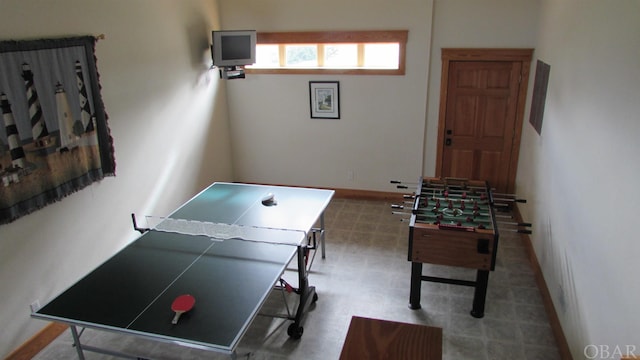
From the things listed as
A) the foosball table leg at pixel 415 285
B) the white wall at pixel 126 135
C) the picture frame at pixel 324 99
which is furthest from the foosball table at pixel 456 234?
the white wall at pixel 126 135

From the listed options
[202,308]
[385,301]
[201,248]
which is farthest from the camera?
[385,301]

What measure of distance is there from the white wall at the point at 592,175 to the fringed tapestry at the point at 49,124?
3807 mm

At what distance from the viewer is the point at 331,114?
6.09 metres

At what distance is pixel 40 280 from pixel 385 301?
9.11 feet

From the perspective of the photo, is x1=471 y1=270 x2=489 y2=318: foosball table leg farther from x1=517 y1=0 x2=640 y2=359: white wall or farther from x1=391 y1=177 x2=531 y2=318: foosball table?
x1=517 y1=0 x2=640 y2=359: white wall

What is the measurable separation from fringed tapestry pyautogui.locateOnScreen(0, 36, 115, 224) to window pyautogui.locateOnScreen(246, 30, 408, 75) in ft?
8.54

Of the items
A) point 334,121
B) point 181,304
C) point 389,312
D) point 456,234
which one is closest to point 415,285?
point 389,312

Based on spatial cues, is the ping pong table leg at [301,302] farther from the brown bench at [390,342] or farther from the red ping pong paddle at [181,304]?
the brown bench at [390,342]

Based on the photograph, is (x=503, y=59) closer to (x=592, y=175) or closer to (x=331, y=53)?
(x=331, y=53)

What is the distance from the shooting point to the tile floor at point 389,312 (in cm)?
345

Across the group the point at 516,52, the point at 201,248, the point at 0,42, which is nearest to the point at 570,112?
the point at 516,52

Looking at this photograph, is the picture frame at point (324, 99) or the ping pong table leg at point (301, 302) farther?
the picture frame at point (324, 99)

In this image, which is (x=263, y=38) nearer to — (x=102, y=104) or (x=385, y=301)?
(x=102, y=104)

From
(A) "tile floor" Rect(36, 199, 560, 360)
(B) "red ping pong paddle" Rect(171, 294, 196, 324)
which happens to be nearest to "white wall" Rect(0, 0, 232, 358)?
(A) "tile floor" Rect(36, 199, 560, 360)
